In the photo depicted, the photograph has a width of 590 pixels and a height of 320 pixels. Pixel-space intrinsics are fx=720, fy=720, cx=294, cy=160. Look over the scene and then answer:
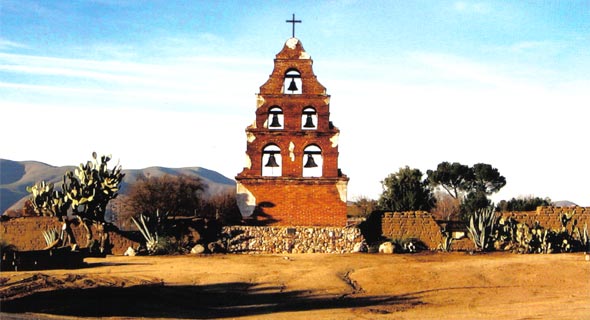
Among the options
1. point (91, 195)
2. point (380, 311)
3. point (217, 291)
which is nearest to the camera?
point (380, 311)

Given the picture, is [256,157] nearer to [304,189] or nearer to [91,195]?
[304,189]

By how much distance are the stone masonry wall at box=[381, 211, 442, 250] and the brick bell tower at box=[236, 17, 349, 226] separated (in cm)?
202

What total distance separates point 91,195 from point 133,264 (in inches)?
158

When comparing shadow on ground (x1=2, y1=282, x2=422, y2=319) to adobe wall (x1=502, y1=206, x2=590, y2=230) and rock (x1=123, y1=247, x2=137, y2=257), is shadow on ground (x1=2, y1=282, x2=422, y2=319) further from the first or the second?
adobe wall (x1=502, y1=206, x2=590, y2=230)

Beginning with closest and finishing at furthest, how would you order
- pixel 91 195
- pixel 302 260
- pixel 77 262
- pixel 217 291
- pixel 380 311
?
pixel 380 311 < pixel 217 291 < pixel 77 262 < pixel 302 260 < pixel 91 195

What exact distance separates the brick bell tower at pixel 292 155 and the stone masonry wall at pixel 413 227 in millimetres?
2020

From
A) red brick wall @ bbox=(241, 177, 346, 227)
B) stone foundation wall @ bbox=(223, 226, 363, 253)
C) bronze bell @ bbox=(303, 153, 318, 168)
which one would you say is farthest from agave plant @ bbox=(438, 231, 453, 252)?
bronze bell @ bbox=(303, 153, 318, 168)

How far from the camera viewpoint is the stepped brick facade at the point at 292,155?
81.8ft

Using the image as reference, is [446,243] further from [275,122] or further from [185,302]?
[185,302]

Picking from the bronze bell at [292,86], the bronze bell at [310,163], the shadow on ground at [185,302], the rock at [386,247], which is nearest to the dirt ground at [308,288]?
the shadow on ground at [185,302]

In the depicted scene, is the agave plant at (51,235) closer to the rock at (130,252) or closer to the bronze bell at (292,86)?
the rock at (130,252)

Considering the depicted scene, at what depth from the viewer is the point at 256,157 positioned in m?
25.3

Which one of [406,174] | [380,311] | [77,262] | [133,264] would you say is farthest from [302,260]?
[406,174]

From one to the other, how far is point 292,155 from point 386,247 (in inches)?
202
